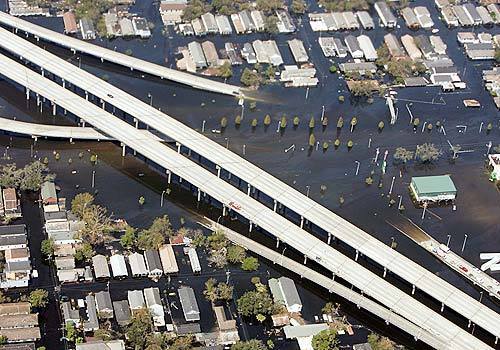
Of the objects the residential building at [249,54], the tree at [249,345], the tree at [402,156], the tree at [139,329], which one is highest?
the residential building at [249,54]

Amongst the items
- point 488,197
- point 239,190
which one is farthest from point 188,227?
point 488,197

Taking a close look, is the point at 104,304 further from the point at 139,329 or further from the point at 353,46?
the point at 353,46

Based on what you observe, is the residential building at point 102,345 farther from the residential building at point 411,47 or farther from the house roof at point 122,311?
the residential building at point 411,47

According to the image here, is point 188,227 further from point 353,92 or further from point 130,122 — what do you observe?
point 353,92

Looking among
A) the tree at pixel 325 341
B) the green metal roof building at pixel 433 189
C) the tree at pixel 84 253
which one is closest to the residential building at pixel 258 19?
the green metal roof building at pixel 433 189

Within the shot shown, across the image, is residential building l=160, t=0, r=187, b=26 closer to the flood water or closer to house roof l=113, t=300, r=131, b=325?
the flood water

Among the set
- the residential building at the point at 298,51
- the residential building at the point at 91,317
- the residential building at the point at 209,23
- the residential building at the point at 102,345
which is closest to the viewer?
the residential building at the point at 102,345

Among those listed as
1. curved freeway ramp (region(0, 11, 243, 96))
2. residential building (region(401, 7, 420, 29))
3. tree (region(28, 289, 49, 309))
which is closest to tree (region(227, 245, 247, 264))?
tree (region(28, 289, 49, 309))

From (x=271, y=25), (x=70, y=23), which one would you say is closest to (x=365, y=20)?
(x=271, y=25)
